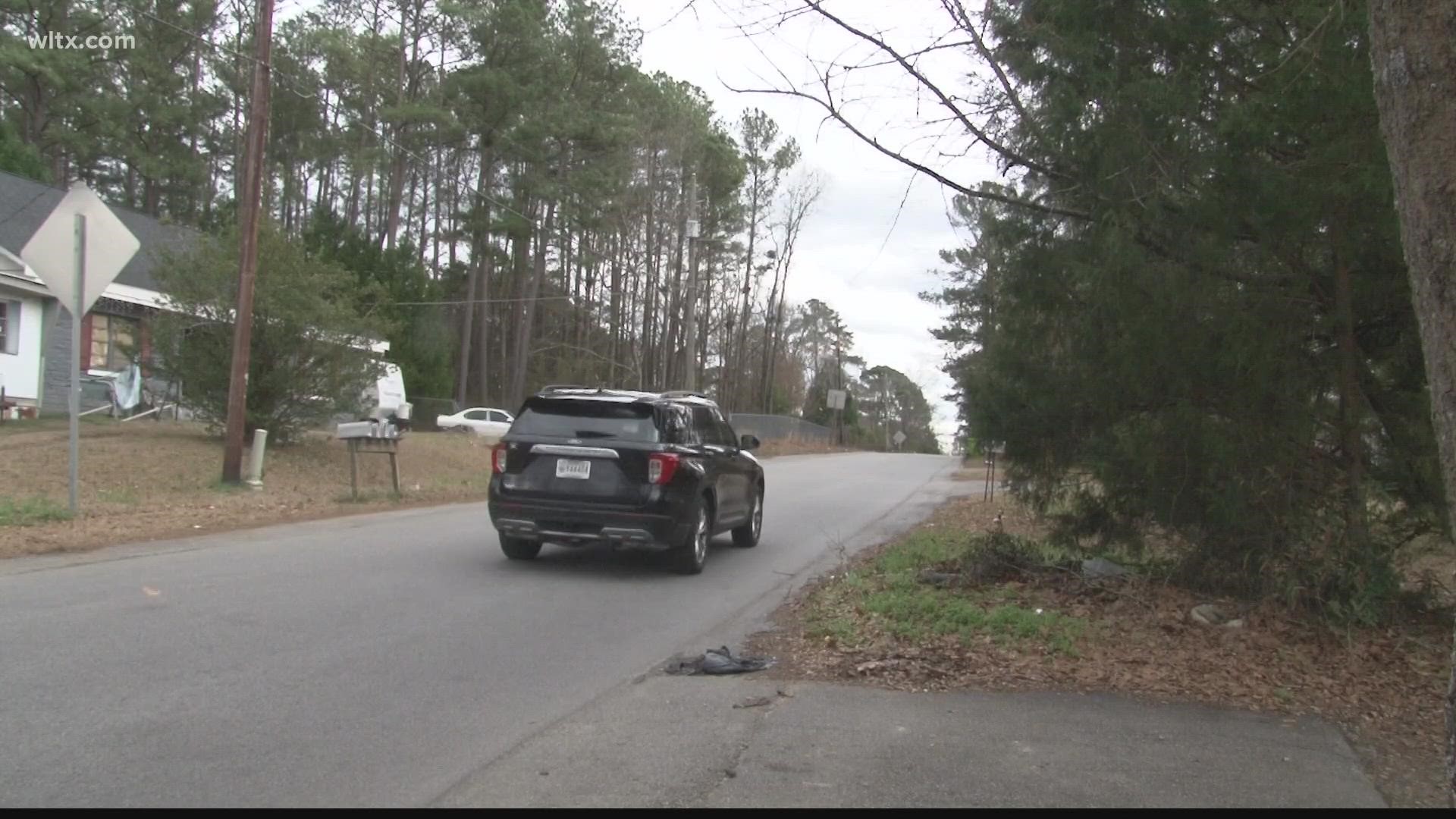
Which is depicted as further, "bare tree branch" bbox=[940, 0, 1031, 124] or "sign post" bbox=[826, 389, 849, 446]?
"sign post" bbox=[826, 389, 849, 446]

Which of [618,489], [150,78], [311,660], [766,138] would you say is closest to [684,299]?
[766,138]

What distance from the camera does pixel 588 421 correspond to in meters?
10.9

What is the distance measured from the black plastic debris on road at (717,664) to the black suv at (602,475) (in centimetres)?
329

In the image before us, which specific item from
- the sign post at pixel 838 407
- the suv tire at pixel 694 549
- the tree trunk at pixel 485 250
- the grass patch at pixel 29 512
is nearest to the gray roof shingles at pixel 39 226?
the grass patch at pixel 29 512

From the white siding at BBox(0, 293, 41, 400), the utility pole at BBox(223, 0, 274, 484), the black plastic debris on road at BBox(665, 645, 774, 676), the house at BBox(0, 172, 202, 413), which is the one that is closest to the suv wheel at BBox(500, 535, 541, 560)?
the black plastic debris on road at BBox(665, 645, 774, 676)

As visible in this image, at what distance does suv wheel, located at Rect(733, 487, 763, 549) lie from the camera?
1384 centimetres

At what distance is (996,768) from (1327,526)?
12.9 feet

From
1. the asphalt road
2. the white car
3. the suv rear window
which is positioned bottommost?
the asphalt road

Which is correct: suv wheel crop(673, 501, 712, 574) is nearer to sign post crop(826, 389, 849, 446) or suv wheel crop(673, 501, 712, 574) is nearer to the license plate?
the license plate

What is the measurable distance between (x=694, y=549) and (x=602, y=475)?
1.25 metres

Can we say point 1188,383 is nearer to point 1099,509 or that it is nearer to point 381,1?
point 1099,509

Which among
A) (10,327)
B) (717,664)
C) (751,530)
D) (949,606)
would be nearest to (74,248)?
(751,530)

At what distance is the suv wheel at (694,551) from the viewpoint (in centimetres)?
1109

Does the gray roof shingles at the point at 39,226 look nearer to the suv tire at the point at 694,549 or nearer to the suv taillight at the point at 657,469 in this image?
the suv tire at the point at 694,549
